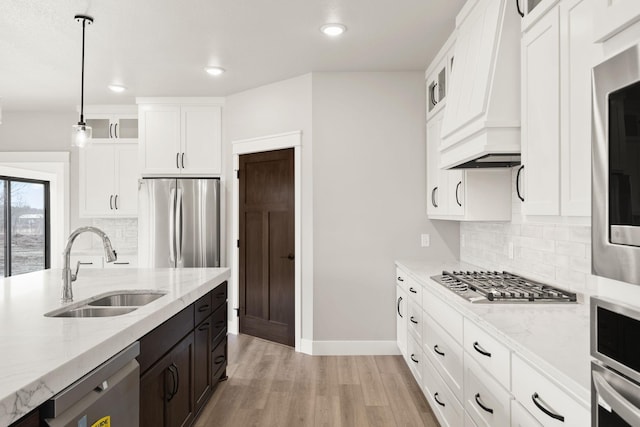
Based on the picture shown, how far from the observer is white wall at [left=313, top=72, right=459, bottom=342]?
417cm

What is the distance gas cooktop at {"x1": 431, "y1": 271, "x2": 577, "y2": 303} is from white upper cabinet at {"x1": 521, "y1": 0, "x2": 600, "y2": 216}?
1.56 ft

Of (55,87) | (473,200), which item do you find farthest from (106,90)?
(473,200)

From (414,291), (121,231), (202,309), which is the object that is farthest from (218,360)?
(121,231)

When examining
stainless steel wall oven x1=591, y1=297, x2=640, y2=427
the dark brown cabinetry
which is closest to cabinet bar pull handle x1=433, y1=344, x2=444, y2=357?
the dark brown cabinetry

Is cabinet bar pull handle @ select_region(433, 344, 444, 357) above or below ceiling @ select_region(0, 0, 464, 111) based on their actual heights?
below

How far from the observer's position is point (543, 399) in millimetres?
1334

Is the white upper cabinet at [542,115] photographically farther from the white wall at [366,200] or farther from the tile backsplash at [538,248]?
the white wall at [366,200]

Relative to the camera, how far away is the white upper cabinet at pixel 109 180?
18.0ft

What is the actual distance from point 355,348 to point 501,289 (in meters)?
2.15

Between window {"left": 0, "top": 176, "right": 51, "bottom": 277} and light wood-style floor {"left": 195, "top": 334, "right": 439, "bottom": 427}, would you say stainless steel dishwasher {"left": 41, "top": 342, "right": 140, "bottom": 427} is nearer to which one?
light wood-style floor {"left": 195, "top": 334, "right": 439, "bottom": 427}

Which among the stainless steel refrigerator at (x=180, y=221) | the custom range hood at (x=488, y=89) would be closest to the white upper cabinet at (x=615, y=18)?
the custom range hood at (x=488, y=89)

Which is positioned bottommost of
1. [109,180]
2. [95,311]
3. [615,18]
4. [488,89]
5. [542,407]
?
[542,407]

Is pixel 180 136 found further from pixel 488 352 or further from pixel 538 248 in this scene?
pixel 488 352

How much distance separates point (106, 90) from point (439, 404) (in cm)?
468
